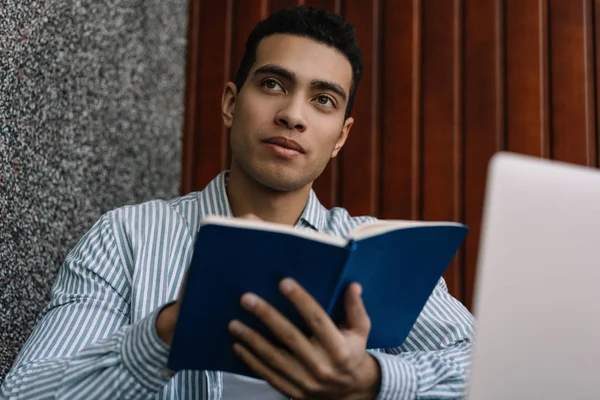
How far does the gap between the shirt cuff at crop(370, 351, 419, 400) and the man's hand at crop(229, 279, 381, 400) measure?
0.04 metres

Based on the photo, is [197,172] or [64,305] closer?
[64,305]

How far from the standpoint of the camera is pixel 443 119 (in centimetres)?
153

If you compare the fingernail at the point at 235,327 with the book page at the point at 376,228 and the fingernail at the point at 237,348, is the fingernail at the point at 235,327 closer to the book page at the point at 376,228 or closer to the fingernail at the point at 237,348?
the fingernail at the point at 237,348

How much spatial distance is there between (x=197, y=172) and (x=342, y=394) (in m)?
1.07

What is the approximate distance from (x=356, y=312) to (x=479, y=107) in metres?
0.93

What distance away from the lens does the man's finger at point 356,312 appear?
720 millimetres

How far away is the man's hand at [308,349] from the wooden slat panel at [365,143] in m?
0.83

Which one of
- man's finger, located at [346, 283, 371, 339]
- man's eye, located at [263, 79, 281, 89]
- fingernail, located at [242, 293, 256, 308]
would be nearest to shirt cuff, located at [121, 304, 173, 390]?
fingernail, located at [242, 293, 256, 308]

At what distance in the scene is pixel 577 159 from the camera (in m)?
1.42

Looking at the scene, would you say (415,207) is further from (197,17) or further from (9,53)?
(9,53)

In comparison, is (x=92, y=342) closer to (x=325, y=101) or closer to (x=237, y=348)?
(x=237, y=348)

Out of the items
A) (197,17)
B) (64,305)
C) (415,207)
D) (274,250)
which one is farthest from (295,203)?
(197,17)

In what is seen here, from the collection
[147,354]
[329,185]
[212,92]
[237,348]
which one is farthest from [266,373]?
[212,92]

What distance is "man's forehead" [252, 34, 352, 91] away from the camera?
1.22 meters
